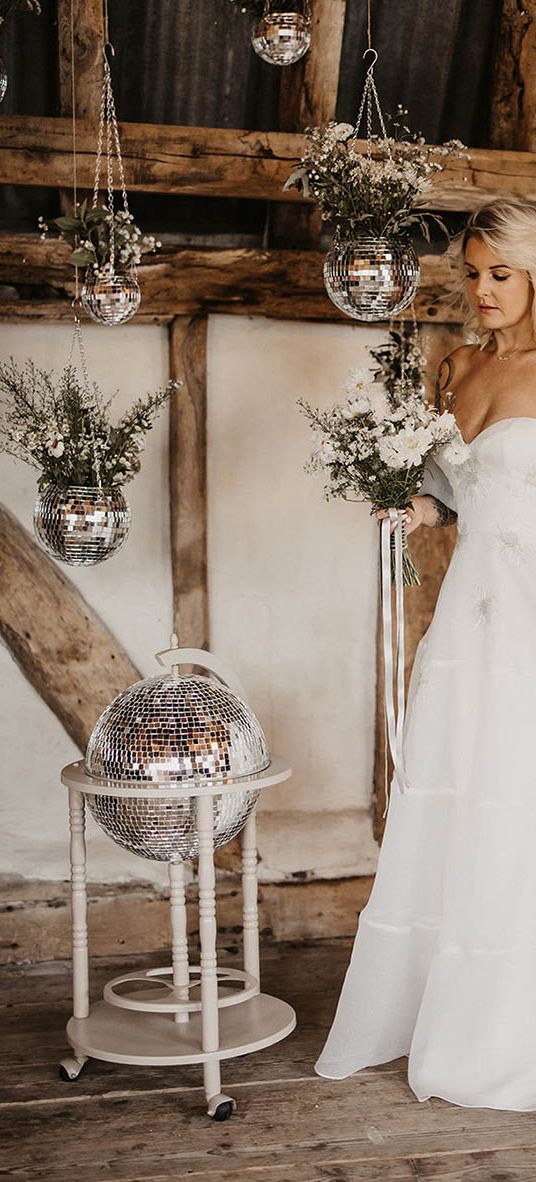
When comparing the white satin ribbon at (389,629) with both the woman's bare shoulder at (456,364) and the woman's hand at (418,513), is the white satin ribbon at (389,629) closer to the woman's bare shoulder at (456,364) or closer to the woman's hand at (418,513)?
the woman's hand at (418,513)

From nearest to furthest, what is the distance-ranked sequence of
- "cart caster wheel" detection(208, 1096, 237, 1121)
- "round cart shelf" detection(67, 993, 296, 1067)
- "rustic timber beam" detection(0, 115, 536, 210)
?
1. "cart caster wheel" detection(208, 1096, 237, 1121)
2. "round cart shelf" detection(67, 993, 296, 1067)
3. "rustic timber beam" detection(0, 115, 536, 210)

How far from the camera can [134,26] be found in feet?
13.5

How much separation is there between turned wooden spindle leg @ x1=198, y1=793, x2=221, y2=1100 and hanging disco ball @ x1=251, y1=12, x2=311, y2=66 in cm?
202

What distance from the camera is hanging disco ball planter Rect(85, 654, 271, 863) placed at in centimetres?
315

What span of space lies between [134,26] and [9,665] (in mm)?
2194

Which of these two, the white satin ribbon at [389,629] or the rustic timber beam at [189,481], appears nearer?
the white satin ribbon at [389,629]

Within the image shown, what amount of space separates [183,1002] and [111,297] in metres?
2.01

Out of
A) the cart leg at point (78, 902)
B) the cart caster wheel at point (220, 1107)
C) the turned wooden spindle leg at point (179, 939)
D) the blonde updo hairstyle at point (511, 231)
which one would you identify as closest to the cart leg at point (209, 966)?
the cart caster wheel at point (220, 1107)

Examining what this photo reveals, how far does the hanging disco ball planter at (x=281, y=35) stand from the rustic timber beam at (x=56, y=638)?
67.8 inches

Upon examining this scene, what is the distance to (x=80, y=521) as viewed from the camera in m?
3.57

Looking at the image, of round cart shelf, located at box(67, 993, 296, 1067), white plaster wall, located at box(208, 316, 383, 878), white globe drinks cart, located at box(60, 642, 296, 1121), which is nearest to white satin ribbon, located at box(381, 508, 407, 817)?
white globe drinks cart, located at box(60, 642, 296, 1121)

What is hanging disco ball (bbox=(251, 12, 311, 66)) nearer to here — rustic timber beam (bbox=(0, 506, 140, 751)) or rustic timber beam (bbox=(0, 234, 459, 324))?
rustic timber beam (bbox=(0, 234, 459, 324))

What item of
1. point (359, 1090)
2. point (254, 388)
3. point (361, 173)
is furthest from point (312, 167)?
point (359, 1090)

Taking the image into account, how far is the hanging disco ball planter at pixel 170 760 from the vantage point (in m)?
3.15
